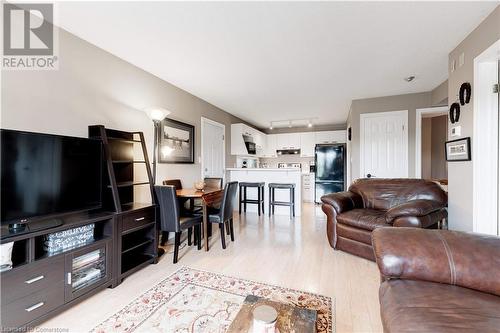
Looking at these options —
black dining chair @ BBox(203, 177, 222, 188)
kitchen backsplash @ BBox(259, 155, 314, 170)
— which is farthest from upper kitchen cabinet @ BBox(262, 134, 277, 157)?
black dining chair @ BBox(203, 177, 222, 188)

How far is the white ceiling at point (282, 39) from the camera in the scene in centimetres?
187

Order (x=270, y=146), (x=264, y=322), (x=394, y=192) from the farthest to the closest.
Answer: (x=270, y=146)
(x=394, y=192)
(x=264, y=322)

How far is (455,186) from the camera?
2.50m

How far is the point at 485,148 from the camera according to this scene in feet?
6.81

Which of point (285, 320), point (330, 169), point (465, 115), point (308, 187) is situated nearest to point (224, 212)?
point (285, 320)

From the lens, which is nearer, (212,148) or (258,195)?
(212,148)

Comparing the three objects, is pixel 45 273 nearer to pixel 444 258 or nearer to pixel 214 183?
pixel 444 258

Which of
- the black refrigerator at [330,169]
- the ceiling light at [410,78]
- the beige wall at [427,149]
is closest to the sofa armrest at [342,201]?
the ceiling light at [410,78]

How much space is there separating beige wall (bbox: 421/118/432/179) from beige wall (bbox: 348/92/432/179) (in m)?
1.92

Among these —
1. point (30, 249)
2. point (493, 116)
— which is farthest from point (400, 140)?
point (30, 249)

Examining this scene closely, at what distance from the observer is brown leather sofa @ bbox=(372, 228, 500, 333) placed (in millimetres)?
927

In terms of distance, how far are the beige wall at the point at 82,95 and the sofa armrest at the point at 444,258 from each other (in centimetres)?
278

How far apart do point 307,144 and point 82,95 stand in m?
5.75

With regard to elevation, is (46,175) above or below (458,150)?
below
